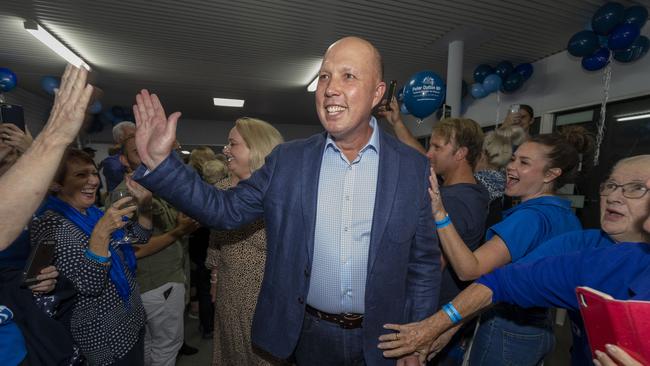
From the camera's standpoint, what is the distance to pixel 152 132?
3.20 feet

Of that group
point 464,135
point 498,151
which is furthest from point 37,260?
point 498,151

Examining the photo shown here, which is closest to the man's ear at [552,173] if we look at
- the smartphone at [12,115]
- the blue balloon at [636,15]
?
the smartphone at [12,115]

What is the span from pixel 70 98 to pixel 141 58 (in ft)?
20.8

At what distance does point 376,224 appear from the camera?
1.16m

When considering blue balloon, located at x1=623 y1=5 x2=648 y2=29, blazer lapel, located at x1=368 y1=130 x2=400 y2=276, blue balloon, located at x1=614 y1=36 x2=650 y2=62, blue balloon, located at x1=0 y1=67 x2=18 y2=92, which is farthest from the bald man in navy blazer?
blue balloon, located at x1=0 y1=67 x2=18 y2=92

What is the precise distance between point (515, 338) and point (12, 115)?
2704 mm

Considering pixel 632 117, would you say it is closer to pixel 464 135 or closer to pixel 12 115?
pixel 464 135

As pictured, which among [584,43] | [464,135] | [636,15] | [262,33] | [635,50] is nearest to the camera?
[464,135]

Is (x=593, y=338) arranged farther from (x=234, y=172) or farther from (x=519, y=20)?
(x=519, y=20)

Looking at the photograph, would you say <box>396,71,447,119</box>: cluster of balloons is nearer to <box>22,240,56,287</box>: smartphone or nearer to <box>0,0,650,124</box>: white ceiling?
<box>0,0,650,124</box>: white ceiling

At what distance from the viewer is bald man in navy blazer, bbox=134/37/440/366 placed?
118 centimetres

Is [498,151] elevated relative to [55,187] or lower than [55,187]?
elevated

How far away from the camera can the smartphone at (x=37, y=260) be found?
115 cm

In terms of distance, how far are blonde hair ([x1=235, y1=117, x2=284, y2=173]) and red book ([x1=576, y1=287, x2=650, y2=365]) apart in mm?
1513
